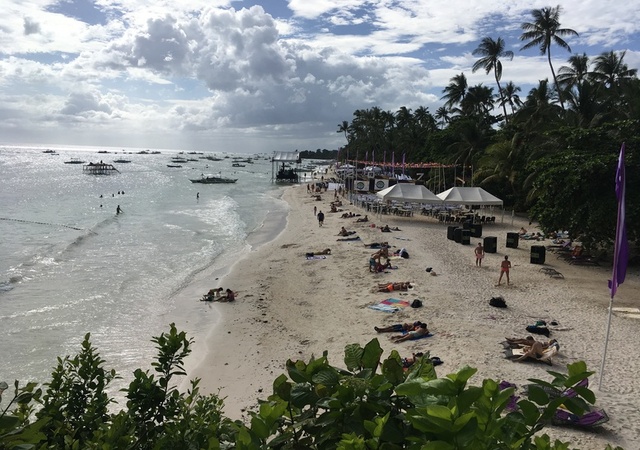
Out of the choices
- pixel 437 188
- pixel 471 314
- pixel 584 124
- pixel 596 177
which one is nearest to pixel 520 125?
pixel 584 124

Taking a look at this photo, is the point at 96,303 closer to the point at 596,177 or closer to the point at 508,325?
the point at 508,325

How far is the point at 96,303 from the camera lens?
671 inches

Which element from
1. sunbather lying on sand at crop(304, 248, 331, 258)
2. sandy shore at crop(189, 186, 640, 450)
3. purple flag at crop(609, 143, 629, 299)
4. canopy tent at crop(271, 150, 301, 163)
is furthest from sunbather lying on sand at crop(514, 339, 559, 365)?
canopy tent at crop(271, 150, 301, 163)

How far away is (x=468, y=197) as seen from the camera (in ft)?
92.7

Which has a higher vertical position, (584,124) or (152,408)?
(584,124)

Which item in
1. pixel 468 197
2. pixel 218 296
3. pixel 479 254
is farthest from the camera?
pixel 468 197

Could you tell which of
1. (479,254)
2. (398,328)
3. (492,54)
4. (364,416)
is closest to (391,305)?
(398,328)

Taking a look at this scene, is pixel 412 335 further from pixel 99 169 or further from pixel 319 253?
pixel 99 169

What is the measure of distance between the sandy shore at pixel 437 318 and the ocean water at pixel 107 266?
2.18 m

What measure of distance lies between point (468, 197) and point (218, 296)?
1720 centimetres

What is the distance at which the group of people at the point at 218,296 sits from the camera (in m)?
17.2

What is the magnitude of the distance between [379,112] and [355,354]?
9498 centimetres

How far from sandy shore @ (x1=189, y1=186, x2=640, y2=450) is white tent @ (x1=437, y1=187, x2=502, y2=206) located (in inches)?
192

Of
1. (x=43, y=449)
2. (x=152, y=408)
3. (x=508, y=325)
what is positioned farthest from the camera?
(x=508, y=325)
